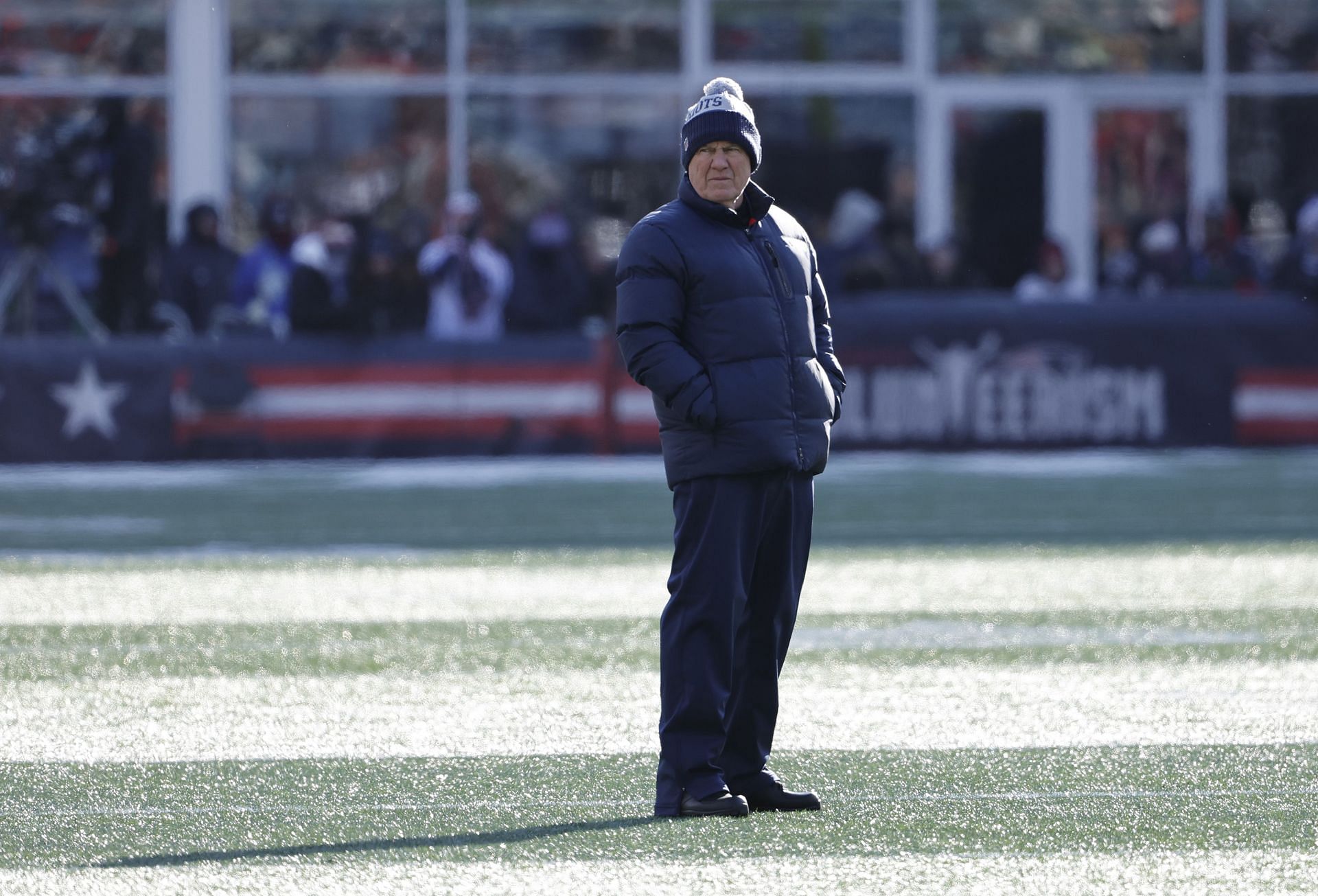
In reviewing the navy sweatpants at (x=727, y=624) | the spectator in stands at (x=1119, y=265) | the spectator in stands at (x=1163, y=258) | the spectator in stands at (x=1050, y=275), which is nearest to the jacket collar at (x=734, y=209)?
the navy sweatpants at (x=727, y=624)

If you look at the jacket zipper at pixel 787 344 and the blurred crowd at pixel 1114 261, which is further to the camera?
the blurred crowd at pixel 1114 261

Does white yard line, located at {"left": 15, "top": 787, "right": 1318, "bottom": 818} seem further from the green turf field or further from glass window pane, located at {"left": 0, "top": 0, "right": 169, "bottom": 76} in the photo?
glass window pane, located at {"left": 0, "top": 0, "right": 169, "bottom": 76}

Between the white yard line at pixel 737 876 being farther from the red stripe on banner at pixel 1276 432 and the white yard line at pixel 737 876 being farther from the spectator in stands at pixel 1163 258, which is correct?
the spectator in stands at pixel 1163 258

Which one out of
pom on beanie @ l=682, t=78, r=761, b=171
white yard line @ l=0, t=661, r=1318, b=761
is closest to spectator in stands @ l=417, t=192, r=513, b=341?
white yard line @ l=0, t=661, r=1318, b=761

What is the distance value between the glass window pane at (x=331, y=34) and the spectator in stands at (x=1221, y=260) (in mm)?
7990

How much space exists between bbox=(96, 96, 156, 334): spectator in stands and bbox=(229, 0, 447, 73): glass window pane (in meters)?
1.26

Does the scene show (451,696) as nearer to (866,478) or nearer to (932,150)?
(866,478)

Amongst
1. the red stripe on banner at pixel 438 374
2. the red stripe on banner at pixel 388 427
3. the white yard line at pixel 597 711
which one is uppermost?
the red stripe on banner at pixel 438 374

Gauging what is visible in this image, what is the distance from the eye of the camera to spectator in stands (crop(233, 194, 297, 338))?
18078 millimetres

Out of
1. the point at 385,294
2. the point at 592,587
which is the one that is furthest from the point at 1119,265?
the point at 592,587

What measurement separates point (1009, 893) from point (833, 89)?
20223mm

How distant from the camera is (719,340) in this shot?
19.1ft

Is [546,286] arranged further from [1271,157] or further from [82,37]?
[1271,157]

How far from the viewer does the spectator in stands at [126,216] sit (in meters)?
21.0
